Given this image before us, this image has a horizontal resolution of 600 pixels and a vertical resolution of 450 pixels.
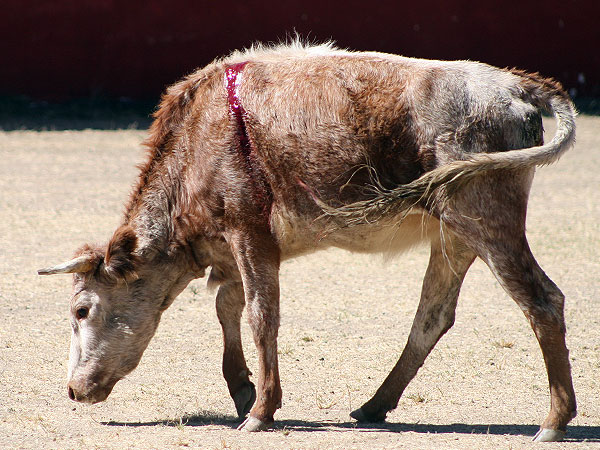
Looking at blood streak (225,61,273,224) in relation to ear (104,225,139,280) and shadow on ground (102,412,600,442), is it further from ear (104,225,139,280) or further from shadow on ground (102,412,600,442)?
shadow on ground (102,412,600,442)

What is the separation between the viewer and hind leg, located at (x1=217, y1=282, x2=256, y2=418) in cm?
537

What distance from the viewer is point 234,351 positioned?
18.0 ft

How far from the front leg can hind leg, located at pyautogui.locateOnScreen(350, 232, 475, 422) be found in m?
0.63

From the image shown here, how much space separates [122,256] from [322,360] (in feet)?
5.71

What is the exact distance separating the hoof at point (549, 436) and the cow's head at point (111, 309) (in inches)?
88.0

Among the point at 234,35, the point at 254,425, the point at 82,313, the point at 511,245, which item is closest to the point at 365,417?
the point at 254,425

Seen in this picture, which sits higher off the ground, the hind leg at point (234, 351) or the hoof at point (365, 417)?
the hind leg at point (234, 351)

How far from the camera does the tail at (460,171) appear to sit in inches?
172

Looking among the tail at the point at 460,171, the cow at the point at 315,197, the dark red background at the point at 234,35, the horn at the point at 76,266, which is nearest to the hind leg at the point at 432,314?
the cow at the point at 315,197

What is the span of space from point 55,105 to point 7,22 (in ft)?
5.70

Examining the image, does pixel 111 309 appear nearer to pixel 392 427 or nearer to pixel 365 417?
pixel 365 417

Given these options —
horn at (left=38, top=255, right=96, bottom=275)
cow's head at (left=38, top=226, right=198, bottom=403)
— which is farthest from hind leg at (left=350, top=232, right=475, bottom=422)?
horn at (left=38, top=255, right=96, bottom=275)

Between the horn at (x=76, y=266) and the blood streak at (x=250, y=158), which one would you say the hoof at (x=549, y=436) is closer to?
the blood streak at (x=250, y=158)

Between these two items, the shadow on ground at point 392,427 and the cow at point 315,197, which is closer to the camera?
the cow at point 315,197
